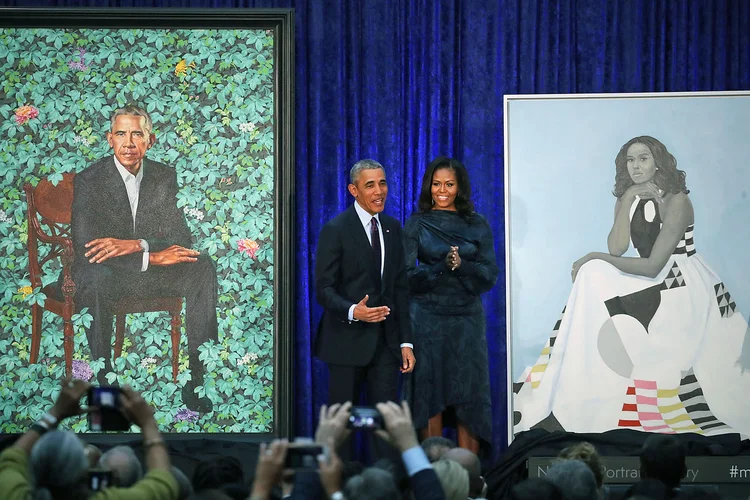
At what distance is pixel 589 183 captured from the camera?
19.7 ft

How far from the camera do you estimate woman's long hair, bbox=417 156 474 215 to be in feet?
17.7

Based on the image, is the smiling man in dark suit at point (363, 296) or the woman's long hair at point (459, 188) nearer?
the smiling man in dark suit at point (363, 296)

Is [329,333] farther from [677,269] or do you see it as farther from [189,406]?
[677,269]

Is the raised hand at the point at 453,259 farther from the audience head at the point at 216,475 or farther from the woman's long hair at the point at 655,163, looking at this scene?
the audience head at the point at 216,475

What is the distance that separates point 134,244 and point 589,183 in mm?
2767

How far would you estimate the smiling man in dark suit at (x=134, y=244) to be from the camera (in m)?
5.87

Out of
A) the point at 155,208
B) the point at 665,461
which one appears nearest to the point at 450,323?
the point at 155,208

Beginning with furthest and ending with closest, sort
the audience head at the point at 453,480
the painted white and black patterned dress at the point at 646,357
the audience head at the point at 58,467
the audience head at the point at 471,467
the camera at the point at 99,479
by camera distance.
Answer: the painted white and black patterned dress at the point at 646,357 → the audience head at the point at 471,467 → the audience head at the point at 453,480 → the camera at the point at 99,479 → the audience head at the point at 58,467

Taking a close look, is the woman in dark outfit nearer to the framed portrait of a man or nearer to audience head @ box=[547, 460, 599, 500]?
the framed portrait of a man

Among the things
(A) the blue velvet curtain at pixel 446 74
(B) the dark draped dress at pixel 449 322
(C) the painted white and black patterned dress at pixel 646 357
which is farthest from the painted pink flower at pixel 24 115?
(C) the painted white and black patterned dress at pixel 646 357

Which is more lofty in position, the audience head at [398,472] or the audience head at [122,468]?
the audience head at [122,468]

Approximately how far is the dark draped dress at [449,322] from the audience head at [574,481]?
2.43m

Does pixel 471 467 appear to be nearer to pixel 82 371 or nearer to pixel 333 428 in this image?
pixel 333 428

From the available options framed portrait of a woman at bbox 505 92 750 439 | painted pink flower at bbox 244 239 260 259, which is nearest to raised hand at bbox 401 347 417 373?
framed portrait of a woman at bbox 505 92 750 439
